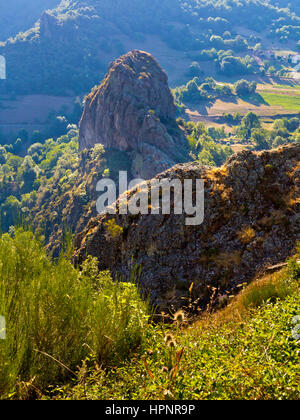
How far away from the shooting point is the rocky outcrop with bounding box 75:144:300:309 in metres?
9.02

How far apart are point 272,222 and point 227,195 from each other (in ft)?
4.81

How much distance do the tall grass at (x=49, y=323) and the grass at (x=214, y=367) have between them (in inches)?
10.5

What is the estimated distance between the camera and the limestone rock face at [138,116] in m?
106

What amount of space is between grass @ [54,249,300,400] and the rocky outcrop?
336 cm

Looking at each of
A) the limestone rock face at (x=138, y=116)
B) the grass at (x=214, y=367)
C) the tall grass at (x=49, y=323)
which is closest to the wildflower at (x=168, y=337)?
the grass at (x=214, y=367)

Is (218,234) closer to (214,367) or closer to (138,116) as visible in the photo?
(214,367)

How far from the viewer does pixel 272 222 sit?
948 cm

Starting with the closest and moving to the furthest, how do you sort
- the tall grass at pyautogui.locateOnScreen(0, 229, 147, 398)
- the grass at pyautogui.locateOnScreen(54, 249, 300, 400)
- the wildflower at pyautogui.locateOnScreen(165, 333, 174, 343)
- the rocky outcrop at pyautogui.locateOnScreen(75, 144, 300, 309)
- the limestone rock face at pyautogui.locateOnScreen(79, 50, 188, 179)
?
the wildflower at pyautogui.locateOnScreen(165, 333, 174, 343) → the grass at pyautogui.locateOnScreen(54, 249, 300, 400) → the tall grass at pyautogui.locateOnScreen(0, 229, 147, 398) → the rocky outcrop at pyautogui.locateOnScreen(75, 144, 300, 309) → the limestone rock face at pyautogui.locateOnScreen(79, 50, 188, 179)

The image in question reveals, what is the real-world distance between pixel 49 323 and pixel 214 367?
85.5 inches

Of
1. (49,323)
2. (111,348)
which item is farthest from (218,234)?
(49,323)

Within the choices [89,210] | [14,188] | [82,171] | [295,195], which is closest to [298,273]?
[295,195]

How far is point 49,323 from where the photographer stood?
4398 mm

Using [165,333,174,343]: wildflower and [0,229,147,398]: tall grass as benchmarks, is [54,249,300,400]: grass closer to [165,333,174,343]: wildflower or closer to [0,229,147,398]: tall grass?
[165,333,174,343]: wildflower

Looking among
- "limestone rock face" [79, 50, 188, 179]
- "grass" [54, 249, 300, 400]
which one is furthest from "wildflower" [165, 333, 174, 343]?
"limestone rock face" [79, 50, 188, 179]
